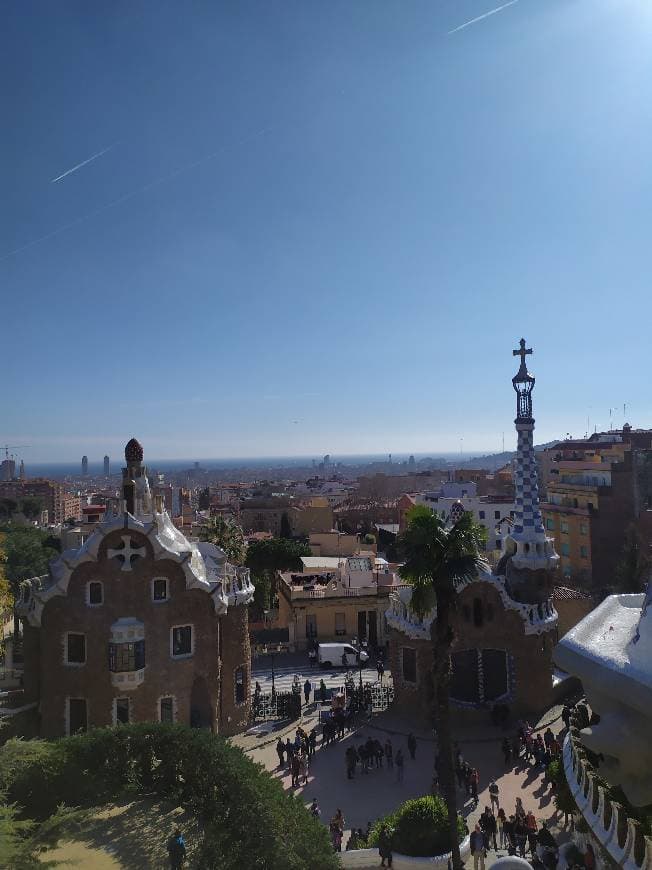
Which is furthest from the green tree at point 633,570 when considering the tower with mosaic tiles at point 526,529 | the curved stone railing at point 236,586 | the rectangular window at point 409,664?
the curved stone railing at point 236,586

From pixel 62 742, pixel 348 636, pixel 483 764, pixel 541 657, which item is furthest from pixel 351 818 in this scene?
pixel 348 636

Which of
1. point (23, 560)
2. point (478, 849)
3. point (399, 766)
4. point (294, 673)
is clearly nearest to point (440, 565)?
point (478, 849)

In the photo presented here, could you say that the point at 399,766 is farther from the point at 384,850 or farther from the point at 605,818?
the point at 605,818

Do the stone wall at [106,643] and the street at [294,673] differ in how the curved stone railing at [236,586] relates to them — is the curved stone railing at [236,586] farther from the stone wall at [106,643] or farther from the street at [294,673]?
the street at [294,673]

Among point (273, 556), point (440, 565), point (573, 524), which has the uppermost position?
point (440, 565)

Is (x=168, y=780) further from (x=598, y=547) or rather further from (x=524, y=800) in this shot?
(x=598, y=547)

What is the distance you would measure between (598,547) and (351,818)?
39.7 m

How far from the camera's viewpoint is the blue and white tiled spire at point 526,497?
27.8m

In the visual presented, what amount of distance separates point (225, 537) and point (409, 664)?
1771cm

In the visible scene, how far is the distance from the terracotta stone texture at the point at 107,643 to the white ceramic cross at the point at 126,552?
0.16 metres

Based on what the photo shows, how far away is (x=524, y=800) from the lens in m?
19.1

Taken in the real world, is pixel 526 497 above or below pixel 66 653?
above

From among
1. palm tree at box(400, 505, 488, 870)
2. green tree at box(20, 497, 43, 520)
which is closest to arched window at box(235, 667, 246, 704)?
palm tree at box(400, 505, 488, 870)

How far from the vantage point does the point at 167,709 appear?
23.3 meters
